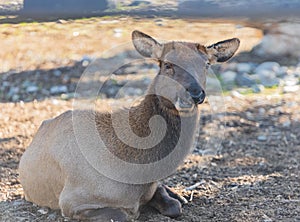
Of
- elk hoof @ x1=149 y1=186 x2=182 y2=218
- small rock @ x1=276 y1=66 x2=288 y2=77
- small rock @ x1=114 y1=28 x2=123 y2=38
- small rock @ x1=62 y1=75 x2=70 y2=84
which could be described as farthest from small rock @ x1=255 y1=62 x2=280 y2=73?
elk hoof @ x1=149 y1=186 x2=182 y2=218

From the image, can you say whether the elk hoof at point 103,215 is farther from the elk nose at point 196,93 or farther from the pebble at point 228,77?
the pebble at point 228,77

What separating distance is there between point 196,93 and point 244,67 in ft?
22.5

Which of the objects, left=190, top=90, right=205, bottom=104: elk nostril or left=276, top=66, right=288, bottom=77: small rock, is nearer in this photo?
left=190, top=90, right=205, bottom=104: elk nostril

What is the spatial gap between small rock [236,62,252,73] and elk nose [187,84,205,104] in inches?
259

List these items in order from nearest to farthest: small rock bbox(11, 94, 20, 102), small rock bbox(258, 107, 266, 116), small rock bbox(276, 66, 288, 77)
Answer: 1. small rock bbox(258, 107, 266, 116)
2. small rock bbox(11, 94, 20, 102)
3. small rock bbox(276, 66, 288, 77)

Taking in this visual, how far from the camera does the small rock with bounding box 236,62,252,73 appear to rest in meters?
11.6

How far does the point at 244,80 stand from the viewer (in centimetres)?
1114

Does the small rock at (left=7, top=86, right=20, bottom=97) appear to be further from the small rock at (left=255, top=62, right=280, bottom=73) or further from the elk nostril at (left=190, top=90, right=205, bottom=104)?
the elk nostril at (left=190, top=90, right=205, bottom=104)

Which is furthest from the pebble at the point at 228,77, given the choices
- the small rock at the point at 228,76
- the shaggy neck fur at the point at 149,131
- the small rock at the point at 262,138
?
the shaggy neck fur at the point at 149,131

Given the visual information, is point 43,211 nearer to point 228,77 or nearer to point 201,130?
point 201,130

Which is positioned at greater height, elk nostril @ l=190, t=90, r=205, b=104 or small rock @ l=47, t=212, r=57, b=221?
elk nostril @ l=190, t=90, r=205, b=104

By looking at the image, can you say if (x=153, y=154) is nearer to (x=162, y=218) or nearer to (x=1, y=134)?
(x=162, y=218)

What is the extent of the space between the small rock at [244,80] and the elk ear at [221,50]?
522 cm

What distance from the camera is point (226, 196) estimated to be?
640 centimetres
